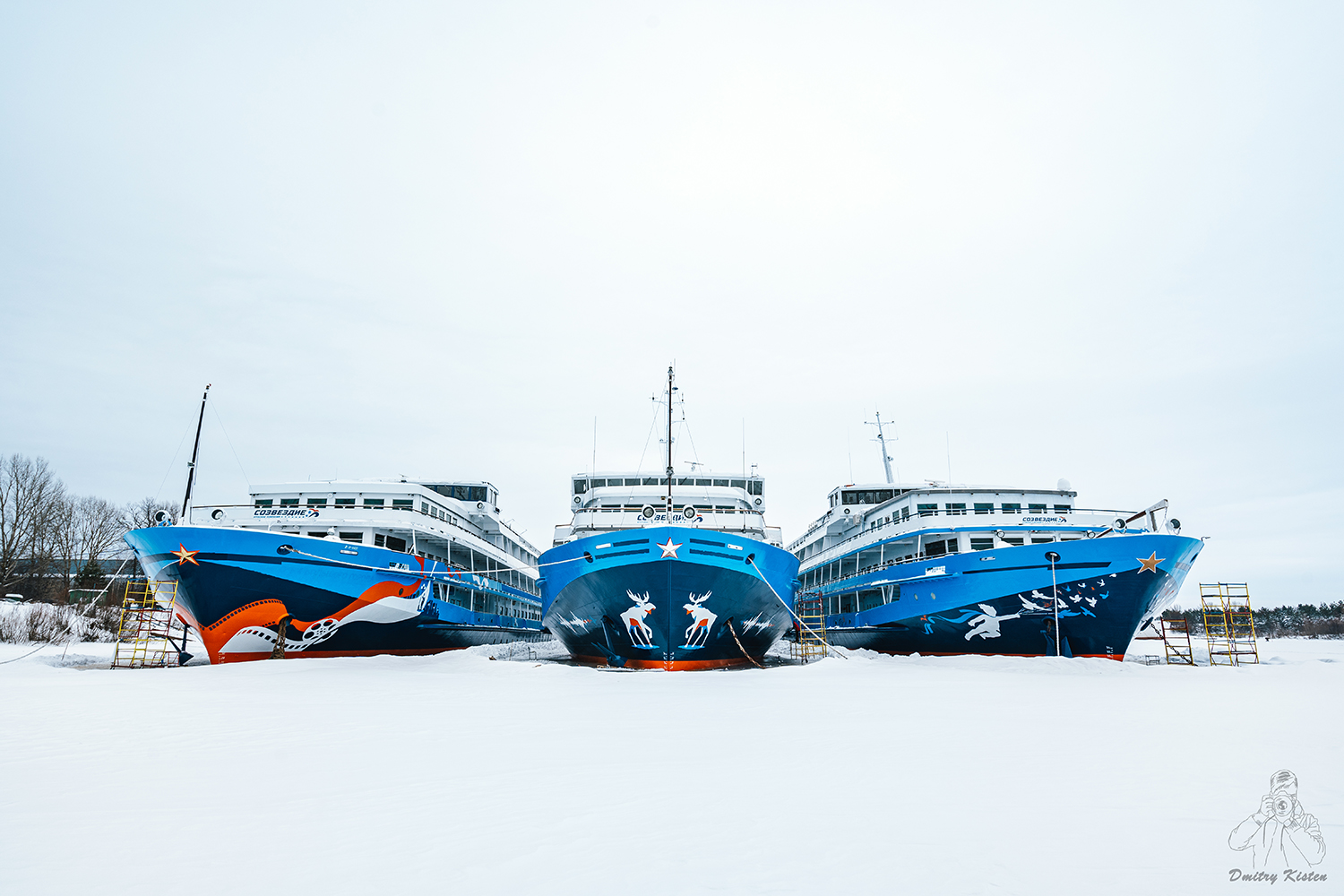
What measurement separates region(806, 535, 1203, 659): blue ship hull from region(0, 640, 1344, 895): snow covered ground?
9.00 metres

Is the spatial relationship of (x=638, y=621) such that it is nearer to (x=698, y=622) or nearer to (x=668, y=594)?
(x=668, y=594)

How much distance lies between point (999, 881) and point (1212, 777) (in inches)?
161

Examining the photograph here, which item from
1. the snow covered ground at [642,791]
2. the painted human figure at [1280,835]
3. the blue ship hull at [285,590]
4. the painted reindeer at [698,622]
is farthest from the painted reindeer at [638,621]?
the painted human figure at [1280,835]

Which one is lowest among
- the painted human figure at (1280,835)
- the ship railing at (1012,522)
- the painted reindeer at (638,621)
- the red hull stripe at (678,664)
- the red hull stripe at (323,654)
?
the red hull stripe at (323,654)

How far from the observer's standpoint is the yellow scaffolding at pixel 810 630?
97.9 ft

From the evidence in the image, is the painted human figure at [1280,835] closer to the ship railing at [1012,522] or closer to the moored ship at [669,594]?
the moored ship at [669,594]

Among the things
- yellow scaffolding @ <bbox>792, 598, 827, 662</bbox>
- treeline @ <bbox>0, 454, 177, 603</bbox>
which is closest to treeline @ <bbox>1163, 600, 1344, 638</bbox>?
yellow scaffolding @ <bbox>792, 598, 827, 662</bbox>

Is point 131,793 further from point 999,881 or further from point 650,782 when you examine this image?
point 999,881

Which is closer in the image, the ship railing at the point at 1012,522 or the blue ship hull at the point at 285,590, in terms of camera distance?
the blue ship hull at the point at 285,590

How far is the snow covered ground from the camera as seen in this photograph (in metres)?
4.33

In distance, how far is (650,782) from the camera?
21.4 ft

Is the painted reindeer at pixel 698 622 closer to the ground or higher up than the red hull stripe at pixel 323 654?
higher up

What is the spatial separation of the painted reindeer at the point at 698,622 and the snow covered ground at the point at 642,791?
21.4 ft

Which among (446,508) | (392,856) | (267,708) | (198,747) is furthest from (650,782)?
(446,508)
